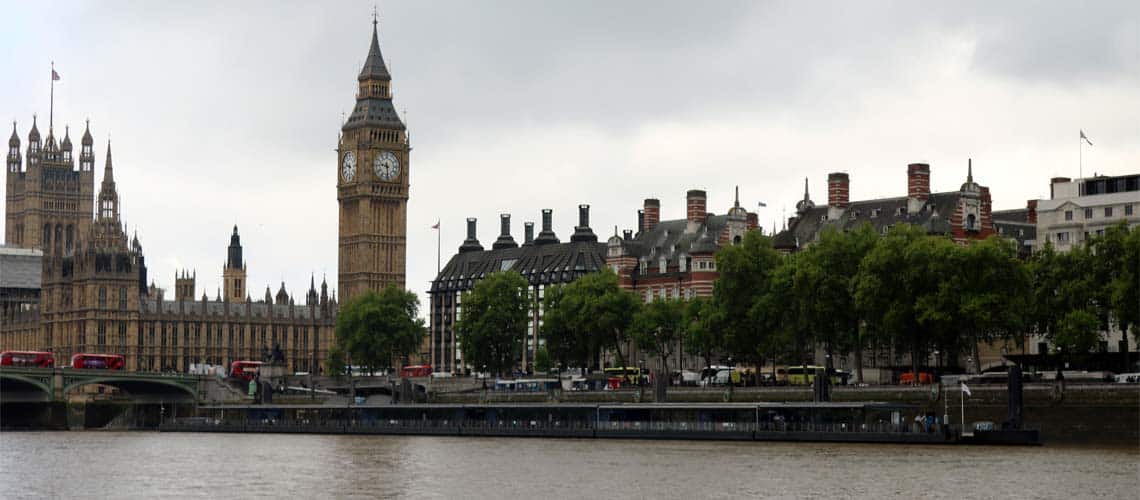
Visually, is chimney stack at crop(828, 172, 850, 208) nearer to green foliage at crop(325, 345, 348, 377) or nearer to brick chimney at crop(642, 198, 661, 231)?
brick chimney at crop(642, 198, 661, 231)

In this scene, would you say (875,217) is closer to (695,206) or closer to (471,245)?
(695,206)

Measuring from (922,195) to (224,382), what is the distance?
5584 centimetres

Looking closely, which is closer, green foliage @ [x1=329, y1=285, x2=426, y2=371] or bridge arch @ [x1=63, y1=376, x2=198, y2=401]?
bridge arch @ [x1=63, y1=376, x2=198, y2=401]

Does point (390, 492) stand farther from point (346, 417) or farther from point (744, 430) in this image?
point (346, 417)

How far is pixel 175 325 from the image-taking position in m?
199

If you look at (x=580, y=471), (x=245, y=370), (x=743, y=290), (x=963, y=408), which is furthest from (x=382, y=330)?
(x=580, y=471)

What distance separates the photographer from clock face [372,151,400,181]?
194250mm

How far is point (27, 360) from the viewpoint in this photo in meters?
151

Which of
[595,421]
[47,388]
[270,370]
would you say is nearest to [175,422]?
[47,388]

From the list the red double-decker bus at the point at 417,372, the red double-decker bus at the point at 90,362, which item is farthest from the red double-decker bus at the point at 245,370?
the red double-decker bus at the point at 417,372

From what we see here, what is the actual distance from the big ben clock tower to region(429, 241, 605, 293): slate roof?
43.1ft

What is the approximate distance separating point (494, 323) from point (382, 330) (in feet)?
62.5

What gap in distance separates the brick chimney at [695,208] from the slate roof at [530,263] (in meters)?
13.8

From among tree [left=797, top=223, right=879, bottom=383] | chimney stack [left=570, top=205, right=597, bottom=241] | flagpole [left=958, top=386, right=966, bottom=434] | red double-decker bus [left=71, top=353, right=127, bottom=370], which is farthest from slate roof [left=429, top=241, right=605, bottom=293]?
flagpole [left=958, top=386, right=966, bottom=434]
